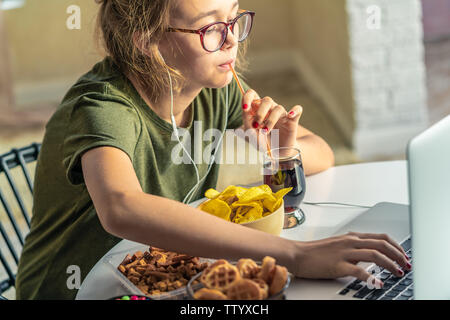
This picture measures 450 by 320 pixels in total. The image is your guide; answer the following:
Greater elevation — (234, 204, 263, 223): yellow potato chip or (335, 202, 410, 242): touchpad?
(234, 204, 263, 223): yellow potato chip

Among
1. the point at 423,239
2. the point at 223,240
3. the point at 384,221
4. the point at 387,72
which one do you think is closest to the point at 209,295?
the point at 223,240

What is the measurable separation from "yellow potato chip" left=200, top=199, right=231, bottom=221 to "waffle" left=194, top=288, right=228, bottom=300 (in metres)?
0.25

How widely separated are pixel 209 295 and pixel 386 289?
24cm

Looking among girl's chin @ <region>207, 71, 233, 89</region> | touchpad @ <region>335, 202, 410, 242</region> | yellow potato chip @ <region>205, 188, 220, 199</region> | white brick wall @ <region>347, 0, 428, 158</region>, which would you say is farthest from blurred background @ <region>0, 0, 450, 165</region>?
touchpad @ <region>335, 202, 410, 242</region>

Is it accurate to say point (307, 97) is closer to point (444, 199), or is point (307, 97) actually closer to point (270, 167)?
point (270, 167)

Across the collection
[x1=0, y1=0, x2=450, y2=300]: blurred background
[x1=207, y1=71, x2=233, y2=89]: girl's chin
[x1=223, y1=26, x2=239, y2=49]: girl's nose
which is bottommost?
[x1=0, y1=0, x2=450, y2=300]: blurred background

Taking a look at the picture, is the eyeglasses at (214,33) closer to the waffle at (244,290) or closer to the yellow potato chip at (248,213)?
the yellow potato chip at (248,213)

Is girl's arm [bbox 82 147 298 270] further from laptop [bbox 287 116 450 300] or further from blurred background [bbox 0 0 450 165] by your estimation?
blurred background [bbox 0 0 450 165]

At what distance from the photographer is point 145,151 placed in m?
1.22

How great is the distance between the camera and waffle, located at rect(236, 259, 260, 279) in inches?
30.2

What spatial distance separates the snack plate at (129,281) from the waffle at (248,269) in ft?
0.20

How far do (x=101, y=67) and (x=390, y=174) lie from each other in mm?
618

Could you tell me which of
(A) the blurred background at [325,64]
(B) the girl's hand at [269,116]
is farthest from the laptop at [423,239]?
(A) the blurred background at [325,64]

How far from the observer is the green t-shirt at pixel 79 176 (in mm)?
1092
